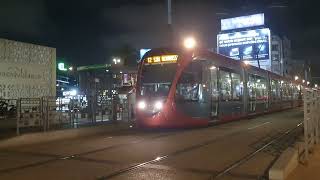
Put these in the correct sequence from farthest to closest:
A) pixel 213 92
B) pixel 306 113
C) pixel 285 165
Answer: pixel 213 92 → pixel 306 113 → pixel 285 165

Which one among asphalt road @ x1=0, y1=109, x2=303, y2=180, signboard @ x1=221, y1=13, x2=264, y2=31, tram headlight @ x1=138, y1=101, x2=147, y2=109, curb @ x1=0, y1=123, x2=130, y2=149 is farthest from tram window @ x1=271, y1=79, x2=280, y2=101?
signboard @ x1=221, y1=13, x2=264, y2=31

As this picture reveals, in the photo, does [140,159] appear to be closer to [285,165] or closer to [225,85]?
[285,165]

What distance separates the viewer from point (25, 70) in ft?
93.6

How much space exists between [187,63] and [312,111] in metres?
9.09

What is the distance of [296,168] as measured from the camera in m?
11.4

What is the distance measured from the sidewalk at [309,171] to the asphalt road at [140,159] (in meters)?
0.73

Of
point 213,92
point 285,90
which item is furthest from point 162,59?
point 285,90

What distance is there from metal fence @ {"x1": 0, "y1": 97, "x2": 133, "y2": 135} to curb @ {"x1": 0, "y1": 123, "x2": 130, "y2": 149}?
749 millimetres

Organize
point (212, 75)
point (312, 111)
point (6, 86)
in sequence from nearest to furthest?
point (312, 111), point (212, 75), point (6, 86)

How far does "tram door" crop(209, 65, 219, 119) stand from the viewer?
23.0m

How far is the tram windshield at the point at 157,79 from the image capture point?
21281mm

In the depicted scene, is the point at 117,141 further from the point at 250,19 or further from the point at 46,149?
the point at 250,19

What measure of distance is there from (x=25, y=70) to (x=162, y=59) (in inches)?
414

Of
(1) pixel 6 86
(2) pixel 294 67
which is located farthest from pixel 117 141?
(2) pixel 294 67
